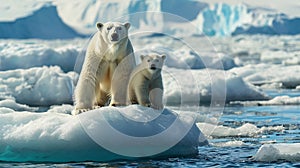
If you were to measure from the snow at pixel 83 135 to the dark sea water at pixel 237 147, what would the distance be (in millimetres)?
162

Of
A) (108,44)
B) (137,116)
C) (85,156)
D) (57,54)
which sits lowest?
(85,156)

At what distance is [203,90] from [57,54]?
9122mm

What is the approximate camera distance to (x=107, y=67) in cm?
650

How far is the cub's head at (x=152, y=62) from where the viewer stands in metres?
6.40

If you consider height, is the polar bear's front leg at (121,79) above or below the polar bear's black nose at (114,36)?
below

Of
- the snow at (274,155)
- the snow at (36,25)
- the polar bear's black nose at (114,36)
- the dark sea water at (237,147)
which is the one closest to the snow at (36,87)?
the dark sea water at (237,147)

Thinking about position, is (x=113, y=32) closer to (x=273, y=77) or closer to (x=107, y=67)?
(x=107, y=67)

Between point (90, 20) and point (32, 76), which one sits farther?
point (90, 20)

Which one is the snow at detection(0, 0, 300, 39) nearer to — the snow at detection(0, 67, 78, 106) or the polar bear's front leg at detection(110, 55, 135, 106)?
the snow at detection(0, 67, 78, 106)

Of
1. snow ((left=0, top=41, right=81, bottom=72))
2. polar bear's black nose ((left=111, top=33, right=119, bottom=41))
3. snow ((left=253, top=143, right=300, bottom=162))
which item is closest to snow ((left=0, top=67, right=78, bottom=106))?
snow ((left=0, top=41, right=81, bottom=72))

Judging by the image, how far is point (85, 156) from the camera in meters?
6.17

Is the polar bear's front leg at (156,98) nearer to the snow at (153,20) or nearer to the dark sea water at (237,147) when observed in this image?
the dark sea water at (237,147)

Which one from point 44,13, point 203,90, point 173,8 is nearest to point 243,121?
point 203,90

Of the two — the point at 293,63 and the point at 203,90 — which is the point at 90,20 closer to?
the point at 293,63
